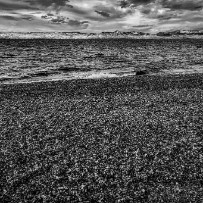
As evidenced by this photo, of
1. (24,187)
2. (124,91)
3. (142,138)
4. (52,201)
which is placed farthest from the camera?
(124,91)

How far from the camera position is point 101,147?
7.32 metres

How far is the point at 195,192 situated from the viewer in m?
5.44

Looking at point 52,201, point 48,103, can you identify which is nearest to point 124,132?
point 52,201

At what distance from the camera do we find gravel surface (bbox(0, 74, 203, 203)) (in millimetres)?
5543

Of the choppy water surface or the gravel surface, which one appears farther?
the choppy water surface

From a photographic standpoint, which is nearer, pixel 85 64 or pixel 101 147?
pixel 101 147

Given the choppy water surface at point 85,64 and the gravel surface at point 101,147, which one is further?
the choppy water surface at point 85,64

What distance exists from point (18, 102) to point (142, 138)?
6594 millimetres

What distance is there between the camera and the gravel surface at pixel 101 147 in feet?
18.2

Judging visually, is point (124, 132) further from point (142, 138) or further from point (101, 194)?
point (101, 194)

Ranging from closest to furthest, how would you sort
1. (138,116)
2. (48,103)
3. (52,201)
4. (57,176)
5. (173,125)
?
(52,201), (57,176), (173,125), (138,116), (48,103)

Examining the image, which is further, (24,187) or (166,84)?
(166,84)

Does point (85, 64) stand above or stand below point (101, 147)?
below

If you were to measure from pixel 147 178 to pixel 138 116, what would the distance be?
4013 millimetres
